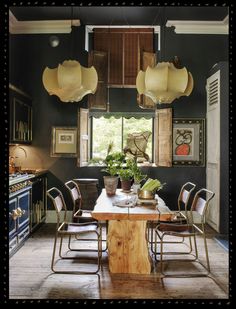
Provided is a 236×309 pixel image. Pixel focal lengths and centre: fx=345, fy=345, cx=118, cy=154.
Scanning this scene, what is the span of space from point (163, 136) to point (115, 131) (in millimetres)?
948

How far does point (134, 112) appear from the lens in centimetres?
617

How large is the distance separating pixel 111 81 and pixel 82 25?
1119mm

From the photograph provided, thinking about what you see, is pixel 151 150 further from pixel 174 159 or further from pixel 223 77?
pixel 223 77

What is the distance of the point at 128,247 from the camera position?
3594 millimetres

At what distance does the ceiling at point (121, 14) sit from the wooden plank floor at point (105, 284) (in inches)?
151

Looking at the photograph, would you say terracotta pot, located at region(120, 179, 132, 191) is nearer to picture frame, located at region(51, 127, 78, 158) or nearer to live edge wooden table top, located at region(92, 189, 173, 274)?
live edge wooden table top, located at region(92, 189, 173, 274)

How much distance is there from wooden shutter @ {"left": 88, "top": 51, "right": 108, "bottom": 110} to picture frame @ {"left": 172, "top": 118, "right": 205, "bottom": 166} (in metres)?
1.32

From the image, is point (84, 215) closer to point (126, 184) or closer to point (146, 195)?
point (126, 184)

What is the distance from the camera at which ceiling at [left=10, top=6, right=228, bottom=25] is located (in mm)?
5508

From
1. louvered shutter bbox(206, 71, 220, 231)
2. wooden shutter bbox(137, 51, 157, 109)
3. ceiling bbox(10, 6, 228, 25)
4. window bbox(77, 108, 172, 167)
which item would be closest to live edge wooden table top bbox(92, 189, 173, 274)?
louvered shutter bbox(206, 71, 220, 231)

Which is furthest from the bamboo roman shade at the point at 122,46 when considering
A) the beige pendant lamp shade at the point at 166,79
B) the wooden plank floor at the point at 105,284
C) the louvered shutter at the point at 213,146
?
the wooden plank floor at the point at 105,284

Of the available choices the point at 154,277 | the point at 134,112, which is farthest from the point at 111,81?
the point at 154,277

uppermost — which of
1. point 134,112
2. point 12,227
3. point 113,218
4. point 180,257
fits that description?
point 134,112

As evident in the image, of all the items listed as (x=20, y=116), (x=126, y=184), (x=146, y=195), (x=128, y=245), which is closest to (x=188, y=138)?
(x=126, y=184)
